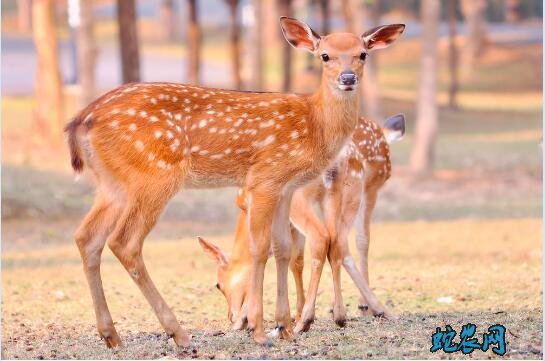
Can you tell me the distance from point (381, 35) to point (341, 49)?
1.77 ft

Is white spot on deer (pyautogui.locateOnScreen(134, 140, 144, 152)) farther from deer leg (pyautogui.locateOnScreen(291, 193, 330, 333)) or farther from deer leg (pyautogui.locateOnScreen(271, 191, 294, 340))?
deer leg (pyautogui.locateOnScreen(291, 193, 330, 333))

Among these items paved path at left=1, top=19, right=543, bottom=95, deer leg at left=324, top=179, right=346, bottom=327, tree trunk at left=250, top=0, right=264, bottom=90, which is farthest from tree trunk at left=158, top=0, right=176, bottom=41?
deer leg at left=324, top=179, right=346, bottom=327

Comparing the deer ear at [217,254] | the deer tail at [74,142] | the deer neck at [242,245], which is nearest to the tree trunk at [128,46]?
the deer ear at [217,254]

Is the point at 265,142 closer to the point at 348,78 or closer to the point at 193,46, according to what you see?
the point at 348,78

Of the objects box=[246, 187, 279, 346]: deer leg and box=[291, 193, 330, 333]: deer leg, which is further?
box=[291, 193, 330, 333]: deer leg

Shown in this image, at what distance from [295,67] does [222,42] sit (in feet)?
40.1

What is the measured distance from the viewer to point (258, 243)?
781 centimetres

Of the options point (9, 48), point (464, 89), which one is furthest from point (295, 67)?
point (9, 48)

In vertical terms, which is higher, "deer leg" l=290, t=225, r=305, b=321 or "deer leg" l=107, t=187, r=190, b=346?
"deer leg" l=107, t=187, r=190, b=346

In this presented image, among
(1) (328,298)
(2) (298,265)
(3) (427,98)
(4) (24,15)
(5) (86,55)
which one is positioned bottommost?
(4) (24,15)

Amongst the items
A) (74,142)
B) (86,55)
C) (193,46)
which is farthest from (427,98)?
(74,142)

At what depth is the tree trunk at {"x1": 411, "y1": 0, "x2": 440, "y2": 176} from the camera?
21203 mm

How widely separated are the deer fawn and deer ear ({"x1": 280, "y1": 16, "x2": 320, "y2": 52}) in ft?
2.74

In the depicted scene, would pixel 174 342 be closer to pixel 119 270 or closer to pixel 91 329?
pixel 91 329
